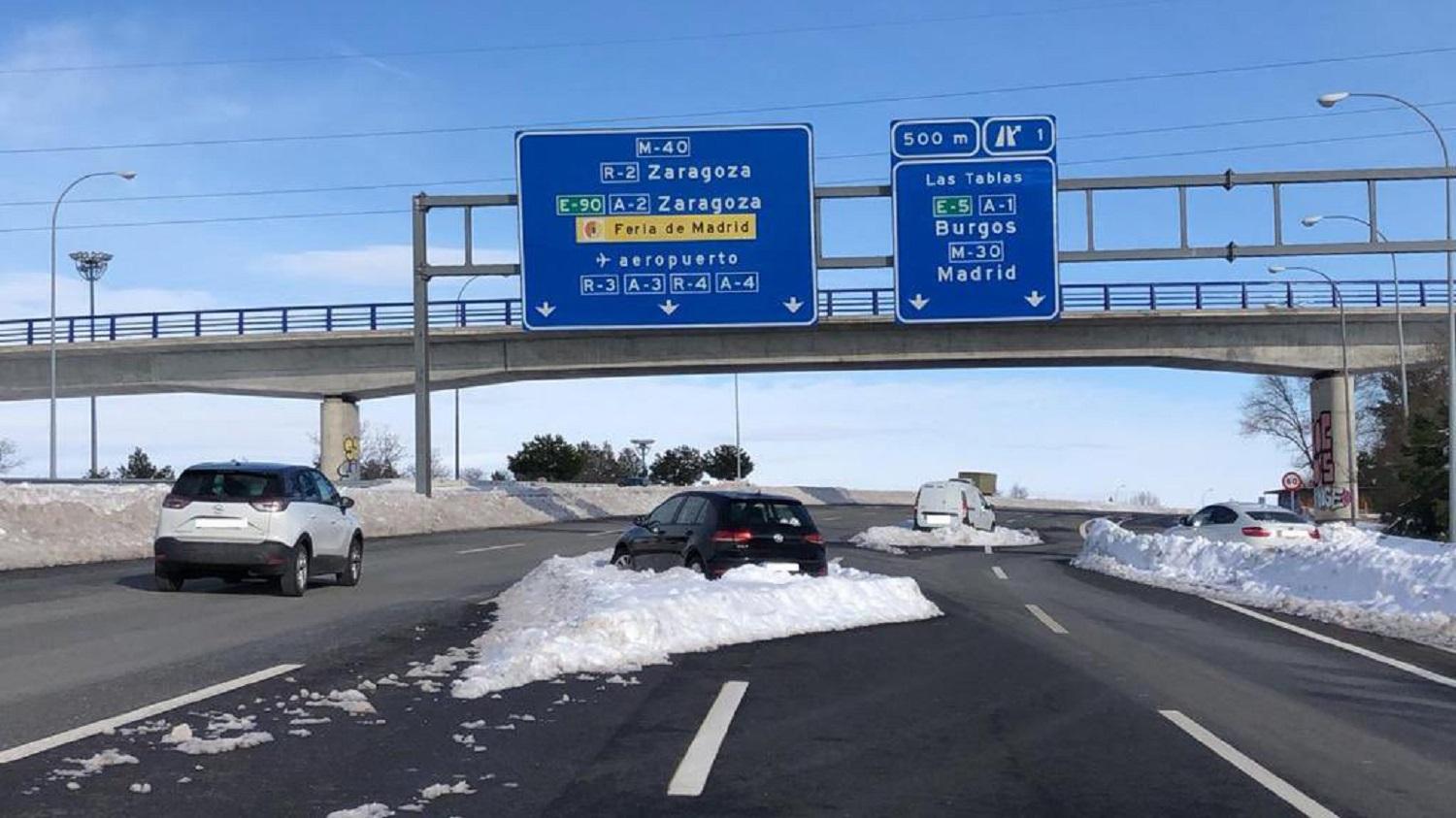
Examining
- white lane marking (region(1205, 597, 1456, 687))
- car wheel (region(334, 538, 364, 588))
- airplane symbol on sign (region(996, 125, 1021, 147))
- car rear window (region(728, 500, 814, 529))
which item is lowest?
white lane marking (region(1205, 597, 1456, 687))

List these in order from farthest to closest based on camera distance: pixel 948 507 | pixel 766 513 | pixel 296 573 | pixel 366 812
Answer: pixel 948 507
pixel 766 513
pixel 296 573
pixel 366 812

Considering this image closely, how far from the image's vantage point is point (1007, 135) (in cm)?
2916

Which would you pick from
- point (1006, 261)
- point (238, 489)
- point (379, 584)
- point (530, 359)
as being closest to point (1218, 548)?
point (1006, 261)

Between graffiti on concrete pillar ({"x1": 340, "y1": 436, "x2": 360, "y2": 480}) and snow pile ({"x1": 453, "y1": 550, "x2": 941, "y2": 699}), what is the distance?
32.6 meters

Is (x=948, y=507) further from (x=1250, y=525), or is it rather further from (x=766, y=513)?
(x=766, y=513)

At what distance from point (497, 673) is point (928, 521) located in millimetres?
32011

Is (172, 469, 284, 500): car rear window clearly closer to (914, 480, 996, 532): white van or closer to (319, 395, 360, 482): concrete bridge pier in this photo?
(914, 480, 996, 532): white van

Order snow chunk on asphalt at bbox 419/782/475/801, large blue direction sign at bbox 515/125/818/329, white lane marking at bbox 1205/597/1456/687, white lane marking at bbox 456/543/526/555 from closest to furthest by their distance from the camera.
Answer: snow chunk on asphalt at bbox 419/782/475/801
white lane marking at bbox 1205/597/1456/687
white lane marking at bbox 456/543/526/555
large blue direction sign at bbox 515/125/818/329

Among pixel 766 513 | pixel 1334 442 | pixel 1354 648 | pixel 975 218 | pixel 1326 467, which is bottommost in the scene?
pixel 1354 648

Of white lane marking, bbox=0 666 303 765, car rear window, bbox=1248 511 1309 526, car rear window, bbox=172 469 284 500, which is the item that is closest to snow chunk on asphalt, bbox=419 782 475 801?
white lane marking, bbox=0 666 303 765

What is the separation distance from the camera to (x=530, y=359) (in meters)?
48.5

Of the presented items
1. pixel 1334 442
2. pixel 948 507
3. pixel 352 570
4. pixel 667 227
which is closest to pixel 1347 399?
pixel 1334 442

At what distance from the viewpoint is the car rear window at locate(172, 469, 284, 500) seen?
16.8m

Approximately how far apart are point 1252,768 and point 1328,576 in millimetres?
13281
